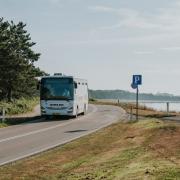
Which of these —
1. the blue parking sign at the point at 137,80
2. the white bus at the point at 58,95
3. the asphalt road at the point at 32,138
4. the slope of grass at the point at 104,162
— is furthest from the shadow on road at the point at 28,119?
the slope of grass at the point at 104,162

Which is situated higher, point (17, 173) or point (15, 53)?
point (15, 53)

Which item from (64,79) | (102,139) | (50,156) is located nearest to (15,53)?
(64,79)

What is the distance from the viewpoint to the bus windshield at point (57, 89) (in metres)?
40.2

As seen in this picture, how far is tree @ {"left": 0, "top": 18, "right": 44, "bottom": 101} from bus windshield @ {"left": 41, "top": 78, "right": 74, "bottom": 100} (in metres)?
25.2

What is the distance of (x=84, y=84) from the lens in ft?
152

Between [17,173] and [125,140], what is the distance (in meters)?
8.24

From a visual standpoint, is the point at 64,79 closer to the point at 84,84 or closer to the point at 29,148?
the point at 84,84

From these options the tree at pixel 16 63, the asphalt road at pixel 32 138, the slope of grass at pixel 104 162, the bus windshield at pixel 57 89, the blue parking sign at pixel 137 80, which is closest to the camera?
the slope of grass at pixel 104 162

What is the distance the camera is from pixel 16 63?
66.1 meters

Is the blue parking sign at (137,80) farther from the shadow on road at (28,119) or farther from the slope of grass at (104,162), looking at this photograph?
the slope of grass at (104,162)

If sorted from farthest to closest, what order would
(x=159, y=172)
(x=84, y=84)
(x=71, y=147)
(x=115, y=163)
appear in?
(x=84, y=84) → (x=71, y=147) → (x=115, y=163) → (x=159, y=172)

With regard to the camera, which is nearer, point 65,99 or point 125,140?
point 125,140

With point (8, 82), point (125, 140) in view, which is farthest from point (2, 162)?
point (8, 82)

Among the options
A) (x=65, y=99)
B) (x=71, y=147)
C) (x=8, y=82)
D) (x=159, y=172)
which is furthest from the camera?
(x=8, y=82)
